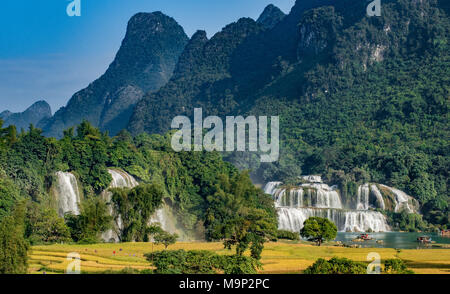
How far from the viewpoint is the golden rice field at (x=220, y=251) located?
30.2m

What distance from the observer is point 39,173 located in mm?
51125

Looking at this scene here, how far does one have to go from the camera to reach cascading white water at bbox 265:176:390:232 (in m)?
68.0

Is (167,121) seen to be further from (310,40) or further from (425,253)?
(425,253)

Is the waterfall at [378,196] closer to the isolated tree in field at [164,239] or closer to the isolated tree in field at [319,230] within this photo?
the isolated tree in field at [319,230]

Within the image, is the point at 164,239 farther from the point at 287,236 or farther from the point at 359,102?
the point at 359,102

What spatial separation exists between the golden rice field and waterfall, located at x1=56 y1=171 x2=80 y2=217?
10.4 m

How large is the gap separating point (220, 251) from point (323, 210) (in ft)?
106

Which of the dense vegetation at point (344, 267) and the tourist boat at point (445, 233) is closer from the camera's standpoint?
the dense vegetation at point (344, 267)

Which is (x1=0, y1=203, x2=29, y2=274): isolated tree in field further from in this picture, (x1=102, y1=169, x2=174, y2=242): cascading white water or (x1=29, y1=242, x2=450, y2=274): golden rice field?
(x1=102, y1=169, x2=174, y2=242): cascading white water

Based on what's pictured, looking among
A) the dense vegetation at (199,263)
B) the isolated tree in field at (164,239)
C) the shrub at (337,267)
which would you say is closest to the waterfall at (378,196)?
the isolated tree in field at (164,239)

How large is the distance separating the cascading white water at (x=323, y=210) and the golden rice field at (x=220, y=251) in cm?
2438

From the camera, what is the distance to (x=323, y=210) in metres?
70.2
